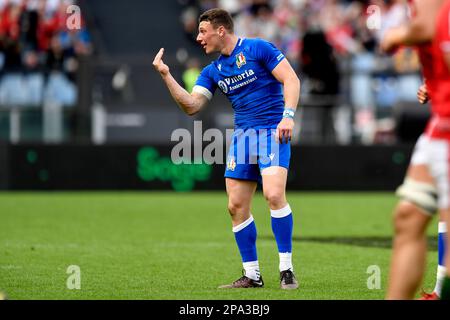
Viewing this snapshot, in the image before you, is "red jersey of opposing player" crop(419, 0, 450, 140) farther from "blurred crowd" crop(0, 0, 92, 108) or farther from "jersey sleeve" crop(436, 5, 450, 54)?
"blurred crowd" crop(0, 0, 92, 108)

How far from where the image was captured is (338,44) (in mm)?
22953

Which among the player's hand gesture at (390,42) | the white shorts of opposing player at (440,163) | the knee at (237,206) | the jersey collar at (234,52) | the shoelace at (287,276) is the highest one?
the jersey collar at (234,52)

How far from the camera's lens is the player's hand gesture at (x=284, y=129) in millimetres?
8406

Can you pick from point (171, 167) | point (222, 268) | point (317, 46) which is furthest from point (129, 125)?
point (222, 268)

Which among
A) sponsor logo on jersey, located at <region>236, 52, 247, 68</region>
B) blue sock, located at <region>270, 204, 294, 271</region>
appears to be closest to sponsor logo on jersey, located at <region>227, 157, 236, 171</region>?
blue sock, located at <region>270, 204, 294, 271</region>

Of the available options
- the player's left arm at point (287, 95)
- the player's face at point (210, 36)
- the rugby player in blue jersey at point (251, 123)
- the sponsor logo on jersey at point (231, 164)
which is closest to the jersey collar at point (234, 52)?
the rugby player in blue jersey at point (251, 123)

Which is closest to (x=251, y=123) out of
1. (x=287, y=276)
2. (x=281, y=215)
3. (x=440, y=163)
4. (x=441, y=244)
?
(x=281, y=215)

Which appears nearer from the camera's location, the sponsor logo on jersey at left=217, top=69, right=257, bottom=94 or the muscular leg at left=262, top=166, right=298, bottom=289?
the muscular leg at left=262, top=166, right=298, bottom=289

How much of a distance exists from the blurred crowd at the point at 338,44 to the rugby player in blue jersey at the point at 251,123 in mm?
9844

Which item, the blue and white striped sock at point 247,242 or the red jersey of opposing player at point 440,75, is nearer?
the red jersey of opposing player at point 440,75

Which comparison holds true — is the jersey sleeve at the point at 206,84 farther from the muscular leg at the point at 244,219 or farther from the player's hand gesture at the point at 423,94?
the player's hand gesture at the point at 423,94

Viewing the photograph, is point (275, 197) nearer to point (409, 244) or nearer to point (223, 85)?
point (223, 85)

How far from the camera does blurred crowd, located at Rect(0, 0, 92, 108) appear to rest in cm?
2033

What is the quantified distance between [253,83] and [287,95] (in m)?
0.46
